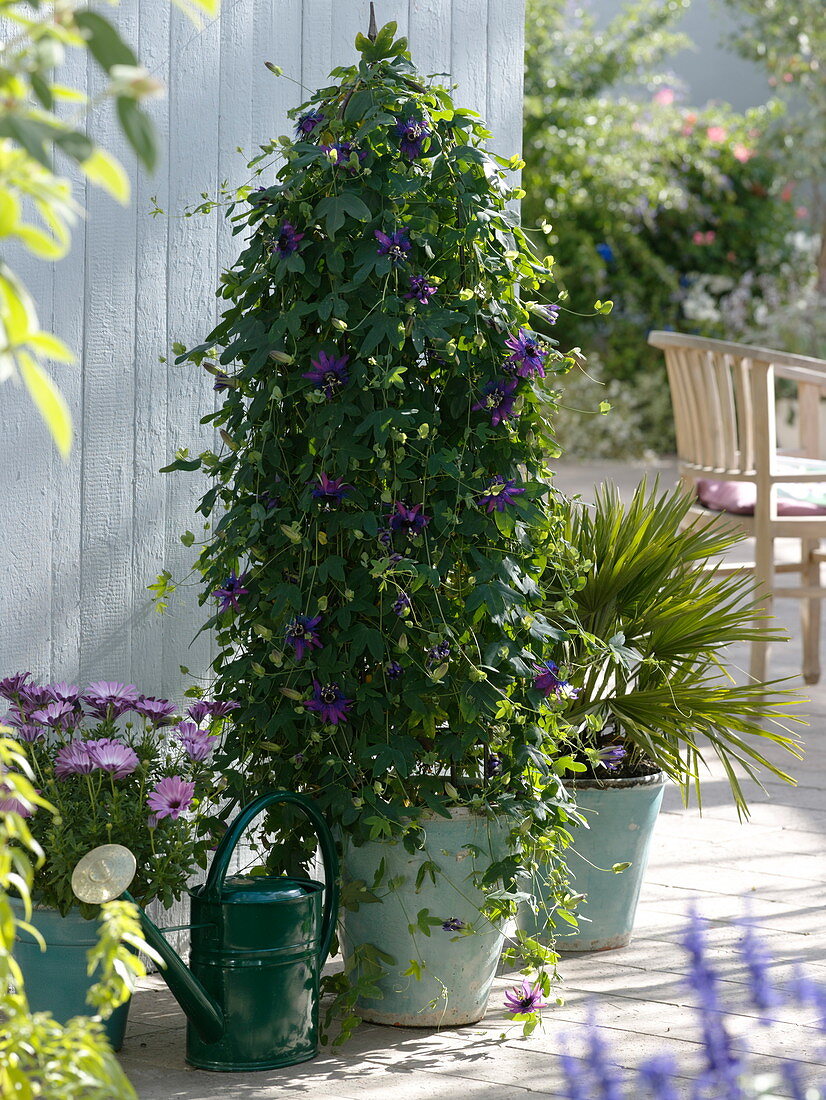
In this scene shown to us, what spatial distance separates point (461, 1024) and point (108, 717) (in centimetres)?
75

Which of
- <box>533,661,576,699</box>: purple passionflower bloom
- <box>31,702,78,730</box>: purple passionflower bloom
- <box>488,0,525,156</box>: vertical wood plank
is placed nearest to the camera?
<box>31,702,78,730</box>: purple passionflower bloom

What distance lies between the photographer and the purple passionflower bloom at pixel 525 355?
7.28ft

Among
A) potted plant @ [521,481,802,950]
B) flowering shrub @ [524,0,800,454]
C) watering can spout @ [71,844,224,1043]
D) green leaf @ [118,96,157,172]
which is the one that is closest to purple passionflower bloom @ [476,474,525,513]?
potted plant @ [521,481,802,950]

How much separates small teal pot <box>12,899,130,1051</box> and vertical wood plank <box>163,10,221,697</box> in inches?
23.7

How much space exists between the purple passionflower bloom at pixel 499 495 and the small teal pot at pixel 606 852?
0.65 metres

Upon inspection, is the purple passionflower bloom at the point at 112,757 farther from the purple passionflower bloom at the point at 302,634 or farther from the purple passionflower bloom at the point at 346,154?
the purple passionflower bloom at the point at 346,154

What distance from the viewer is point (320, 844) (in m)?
2.24

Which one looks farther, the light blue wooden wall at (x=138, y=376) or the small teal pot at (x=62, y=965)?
the light blue wooden wall at (x=138, y=376)

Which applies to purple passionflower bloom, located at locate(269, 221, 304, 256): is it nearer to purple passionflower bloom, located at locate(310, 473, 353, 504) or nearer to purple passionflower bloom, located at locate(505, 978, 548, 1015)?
purple passionflower bloom, located at locate(310, 473, 353, 504)

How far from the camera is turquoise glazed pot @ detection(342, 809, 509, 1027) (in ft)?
7.53

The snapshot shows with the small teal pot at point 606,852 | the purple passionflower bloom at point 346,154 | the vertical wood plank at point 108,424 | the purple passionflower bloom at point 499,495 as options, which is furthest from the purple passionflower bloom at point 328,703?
the purple passionflower bloom at point 346,154

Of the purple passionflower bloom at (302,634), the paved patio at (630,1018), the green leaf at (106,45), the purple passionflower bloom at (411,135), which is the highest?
the purple passionflower bloom at (411,135)

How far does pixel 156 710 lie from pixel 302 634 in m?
0.26

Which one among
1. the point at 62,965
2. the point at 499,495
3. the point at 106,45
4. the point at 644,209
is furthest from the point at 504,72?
the point at 644,209
